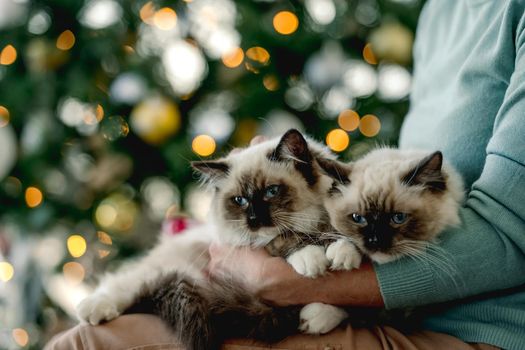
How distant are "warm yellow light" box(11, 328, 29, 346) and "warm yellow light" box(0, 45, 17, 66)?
1218 mm

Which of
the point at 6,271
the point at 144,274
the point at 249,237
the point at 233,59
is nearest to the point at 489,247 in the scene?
the point at 249,237

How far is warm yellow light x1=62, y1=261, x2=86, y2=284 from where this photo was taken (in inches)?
83.8

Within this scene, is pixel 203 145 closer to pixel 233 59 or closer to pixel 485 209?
pixel 233 59

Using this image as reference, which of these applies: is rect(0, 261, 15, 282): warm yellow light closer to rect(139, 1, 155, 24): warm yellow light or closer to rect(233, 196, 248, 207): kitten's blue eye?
rect(139, 1, 155, 24): warm yellow light

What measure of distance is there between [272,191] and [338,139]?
0.78 m

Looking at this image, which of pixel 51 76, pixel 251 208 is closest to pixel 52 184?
pixel 51 76

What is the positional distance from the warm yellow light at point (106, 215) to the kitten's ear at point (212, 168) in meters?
0.90

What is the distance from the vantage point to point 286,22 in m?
1.92

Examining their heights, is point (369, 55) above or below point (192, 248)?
above

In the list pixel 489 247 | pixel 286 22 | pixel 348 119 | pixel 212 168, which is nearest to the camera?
pixel 489 247

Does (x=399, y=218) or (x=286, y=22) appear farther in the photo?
(x=286, y=22)

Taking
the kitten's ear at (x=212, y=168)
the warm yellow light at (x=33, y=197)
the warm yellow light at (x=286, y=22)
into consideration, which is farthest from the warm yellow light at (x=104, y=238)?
the warm yellow light at (x=286, y=22)

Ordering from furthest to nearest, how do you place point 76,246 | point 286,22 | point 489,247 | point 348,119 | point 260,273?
point 76,246, point 348,119, point 286,22, point 260,273, point 489,247

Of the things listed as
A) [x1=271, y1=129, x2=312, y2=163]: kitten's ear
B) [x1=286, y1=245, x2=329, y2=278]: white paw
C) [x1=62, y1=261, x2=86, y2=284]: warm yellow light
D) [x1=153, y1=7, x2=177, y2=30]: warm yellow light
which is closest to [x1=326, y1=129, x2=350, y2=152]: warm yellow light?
[x1=271, y1=129, x2=312, y2=163]: kitten's ear
